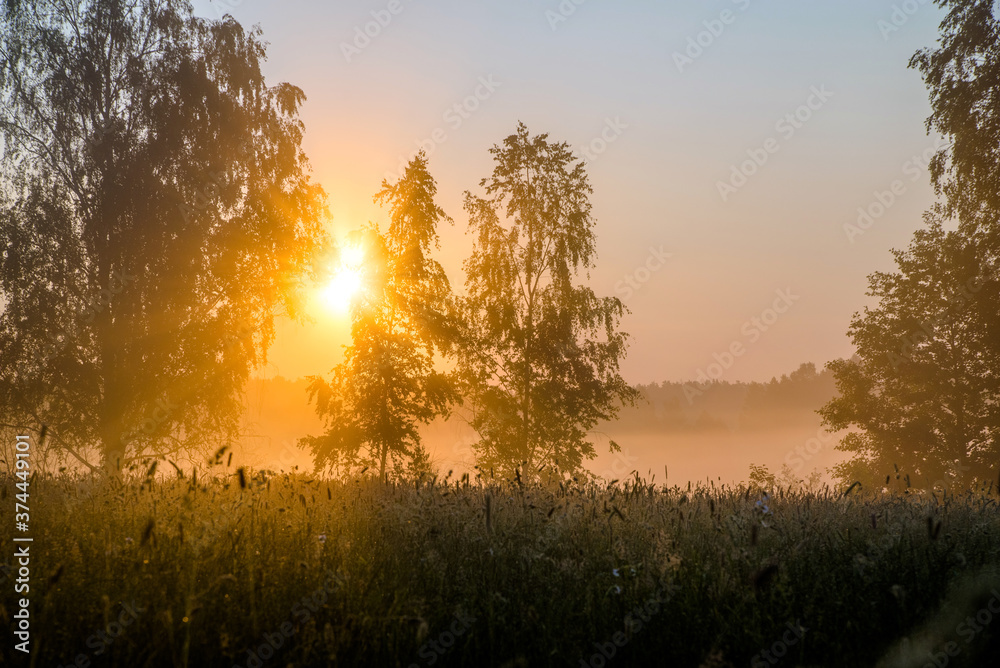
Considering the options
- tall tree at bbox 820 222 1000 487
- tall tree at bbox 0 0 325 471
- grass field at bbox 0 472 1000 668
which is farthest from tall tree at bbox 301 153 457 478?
tall tree at bbox 820 222 1000 487

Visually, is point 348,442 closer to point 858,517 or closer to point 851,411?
point 858,517

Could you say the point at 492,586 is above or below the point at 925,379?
below

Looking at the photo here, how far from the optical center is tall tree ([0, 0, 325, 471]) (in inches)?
542

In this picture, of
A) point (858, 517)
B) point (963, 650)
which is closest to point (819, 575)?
point (963, 650)

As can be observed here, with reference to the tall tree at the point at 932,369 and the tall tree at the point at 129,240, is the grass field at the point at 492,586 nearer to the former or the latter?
the tall tree at the point at 129,240

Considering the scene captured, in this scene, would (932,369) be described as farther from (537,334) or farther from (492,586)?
(492,586)

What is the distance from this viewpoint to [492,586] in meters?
4.73

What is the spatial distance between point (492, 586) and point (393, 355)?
44.8ft

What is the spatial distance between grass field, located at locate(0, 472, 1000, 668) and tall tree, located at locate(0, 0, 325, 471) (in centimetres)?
852

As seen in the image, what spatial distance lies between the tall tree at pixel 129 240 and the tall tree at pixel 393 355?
2.81 metres

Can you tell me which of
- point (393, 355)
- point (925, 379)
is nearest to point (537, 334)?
point (393, 355)

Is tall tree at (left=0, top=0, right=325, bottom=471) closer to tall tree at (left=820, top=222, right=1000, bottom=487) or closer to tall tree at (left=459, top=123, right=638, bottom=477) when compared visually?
tall tree at (left=459, top=123, right=638, bottom=477)

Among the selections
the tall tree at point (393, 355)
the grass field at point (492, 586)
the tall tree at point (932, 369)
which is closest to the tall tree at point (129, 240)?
the tall tree at point (393, 355)

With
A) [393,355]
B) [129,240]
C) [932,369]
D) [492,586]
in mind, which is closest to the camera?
[492,586]
